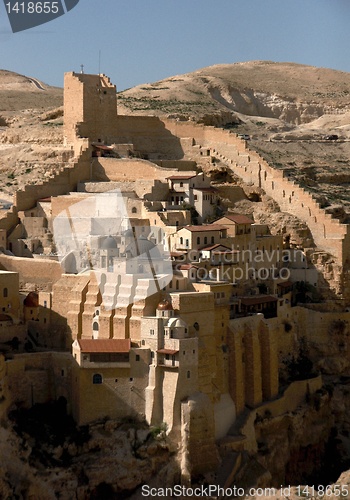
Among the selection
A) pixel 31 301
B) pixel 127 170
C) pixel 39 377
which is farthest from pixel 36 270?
pixel 127 170

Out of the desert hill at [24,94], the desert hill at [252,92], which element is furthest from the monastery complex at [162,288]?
the desert hill at [24,94]

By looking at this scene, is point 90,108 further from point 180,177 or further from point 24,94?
point 24,94

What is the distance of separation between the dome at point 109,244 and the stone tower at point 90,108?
12.0 metres

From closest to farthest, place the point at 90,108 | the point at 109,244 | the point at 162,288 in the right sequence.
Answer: the point at 162,288 < the point at 109,244 < the point at 90,108

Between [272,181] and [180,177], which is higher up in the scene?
[180,177]

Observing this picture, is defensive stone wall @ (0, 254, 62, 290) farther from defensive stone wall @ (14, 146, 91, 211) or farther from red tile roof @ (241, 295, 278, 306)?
red tile roof @ (241, 295, 278, 306)

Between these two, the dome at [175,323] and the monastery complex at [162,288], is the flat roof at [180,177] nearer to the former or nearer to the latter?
the monastery complex at [162,288]

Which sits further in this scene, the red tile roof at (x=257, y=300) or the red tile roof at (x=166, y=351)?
the red tile roof at (x=257, y=300)

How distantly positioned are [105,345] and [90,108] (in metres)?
19.5

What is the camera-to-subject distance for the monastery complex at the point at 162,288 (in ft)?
152

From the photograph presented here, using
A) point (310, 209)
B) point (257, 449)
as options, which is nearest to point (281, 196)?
point (310, 209)

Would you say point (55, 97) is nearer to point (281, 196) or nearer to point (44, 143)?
point (44, 143)

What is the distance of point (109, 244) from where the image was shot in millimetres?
50500

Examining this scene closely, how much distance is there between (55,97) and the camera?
92.2 metres
